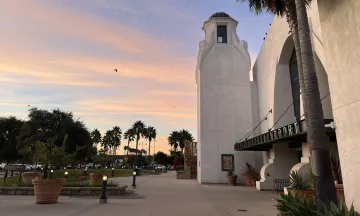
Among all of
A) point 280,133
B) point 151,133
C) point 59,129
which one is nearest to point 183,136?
point 151,133

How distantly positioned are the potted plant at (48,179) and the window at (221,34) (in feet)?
69.2

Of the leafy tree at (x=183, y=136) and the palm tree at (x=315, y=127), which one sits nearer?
the palm tree at (x=315, y=127)

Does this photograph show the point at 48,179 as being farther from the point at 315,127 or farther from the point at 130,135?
the point at 130,135

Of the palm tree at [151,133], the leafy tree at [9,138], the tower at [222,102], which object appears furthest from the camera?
the palm tree at [151,133]

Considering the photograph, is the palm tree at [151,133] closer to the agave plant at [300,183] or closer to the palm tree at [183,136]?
the palm tree at [183,136]

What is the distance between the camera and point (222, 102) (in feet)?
88.5

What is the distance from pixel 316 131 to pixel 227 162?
19197 mm

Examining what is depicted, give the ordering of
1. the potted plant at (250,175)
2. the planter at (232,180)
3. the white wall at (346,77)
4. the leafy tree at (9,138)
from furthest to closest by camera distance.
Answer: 1. the leafy tree at (9,138)
2. the planter at (232,180)
3. the potted plant at (250,175)
4. the white wall at (346,77)

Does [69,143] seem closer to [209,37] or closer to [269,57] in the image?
[209,37]

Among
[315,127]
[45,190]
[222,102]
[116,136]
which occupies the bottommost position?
[45,190]

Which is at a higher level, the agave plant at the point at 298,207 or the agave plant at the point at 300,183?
the agave plant at the point at 300,183

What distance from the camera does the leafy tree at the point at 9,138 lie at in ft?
115

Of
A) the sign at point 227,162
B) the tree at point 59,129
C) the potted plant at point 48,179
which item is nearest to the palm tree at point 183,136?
the tree at point 59,129

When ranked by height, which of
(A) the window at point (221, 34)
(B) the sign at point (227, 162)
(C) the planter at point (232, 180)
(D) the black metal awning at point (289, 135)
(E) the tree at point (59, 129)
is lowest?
(C) the planter at point (232, 180)
